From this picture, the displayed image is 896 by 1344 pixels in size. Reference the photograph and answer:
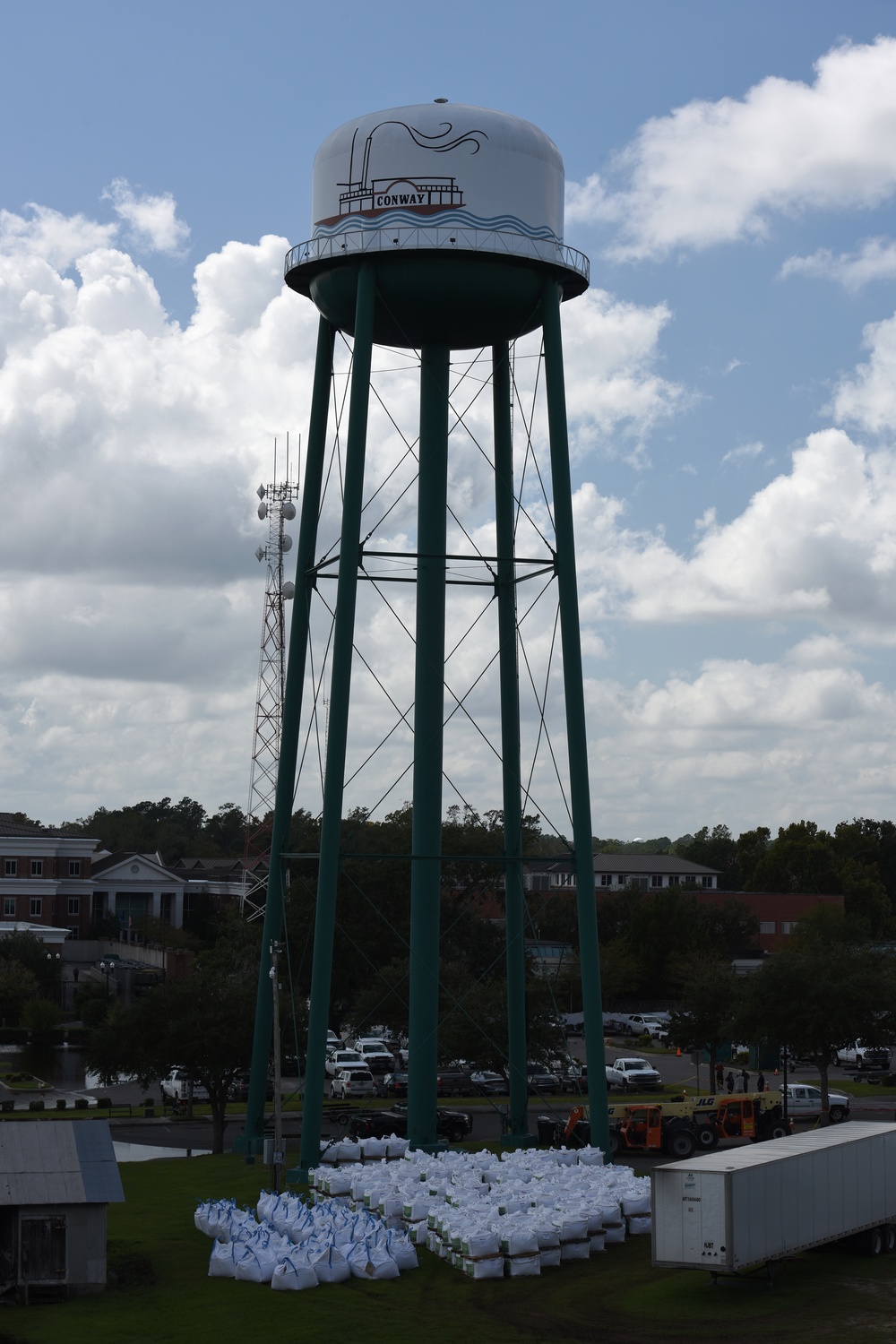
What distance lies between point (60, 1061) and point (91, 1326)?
45767 mm

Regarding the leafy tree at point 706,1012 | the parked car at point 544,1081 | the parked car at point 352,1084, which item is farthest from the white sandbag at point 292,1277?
the leafy tree at point 706,1012

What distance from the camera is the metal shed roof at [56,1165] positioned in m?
23.9

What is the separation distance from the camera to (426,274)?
33031mm

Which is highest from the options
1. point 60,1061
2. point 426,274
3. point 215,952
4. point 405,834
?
point 426,274

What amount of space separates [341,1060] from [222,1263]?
114 ft

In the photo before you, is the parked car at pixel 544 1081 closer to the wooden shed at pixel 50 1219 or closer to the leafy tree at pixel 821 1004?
the leafy tree at pixel 821 1004

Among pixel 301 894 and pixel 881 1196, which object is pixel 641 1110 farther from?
pixel 301 894

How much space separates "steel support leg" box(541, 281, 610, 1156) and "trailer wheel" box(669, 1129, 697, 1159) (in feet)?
20.6

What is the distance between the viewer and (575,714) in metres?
33.3

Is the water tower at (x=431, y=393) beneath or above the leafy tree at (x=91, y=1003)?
above

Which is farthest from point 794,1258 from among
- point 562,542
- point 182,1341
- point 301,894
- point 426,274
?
point 301,894

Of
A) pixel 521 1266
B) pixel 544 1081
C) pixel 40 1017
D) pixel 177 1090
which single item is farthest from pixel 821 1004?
pixel 40 1017

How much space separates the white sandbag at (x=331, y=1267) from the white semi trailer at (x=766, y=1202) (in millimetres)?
4576

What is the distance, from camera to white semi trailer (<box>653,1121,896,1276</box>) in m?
22.8
